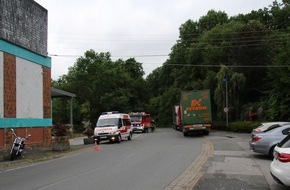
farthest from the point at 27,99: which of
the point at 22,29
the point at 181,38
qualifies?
the point at 181,38

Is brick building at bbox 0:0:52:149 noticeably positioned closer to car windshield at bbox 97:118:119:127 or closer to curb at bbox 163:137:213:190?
car windshield at bbox 97:118:119:127

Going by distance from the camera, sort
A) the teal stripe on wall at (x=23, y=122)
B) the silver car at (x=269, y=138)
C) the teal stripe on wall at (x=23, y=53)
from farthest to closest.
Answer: the teal stripe on wall at (x=23, y=53), the teal stripe on wall at (x=23, y=122), the silver car at (x=269, y=138)

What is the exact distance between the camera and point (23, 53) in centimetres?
2652

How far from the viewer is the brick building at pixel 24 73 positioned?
23828 mm

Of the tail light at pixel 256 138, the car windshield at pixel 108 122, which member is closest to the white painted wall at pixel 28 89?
the car windshield at pixel 108 122

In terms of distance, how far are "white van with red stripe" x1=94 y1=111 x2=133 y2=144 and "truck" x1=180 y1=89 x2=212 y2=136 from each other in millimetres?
5632

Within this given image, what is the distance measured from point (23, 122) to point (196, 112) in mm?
16138

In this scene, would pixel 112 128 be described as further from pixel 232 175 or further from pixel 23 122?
pixel 232 175

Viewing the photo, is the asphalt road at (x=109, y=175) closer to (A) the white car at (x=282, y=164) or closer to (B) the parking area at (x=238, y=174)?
(B) the parking area at (x=238, y=174)

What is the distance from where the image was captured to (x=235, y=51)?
5841 cm

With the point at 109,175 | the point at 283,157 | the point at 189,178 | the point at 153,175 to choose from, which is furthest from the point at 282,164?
the point at 109,175

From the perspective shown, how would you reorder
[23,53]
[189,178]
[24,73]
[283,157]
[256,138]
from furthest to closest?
[24,73] < [23,53] < [256,138] < [189,178] < [283,157]

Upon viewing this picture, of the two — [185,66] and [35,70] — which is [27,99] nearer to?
[35,70]

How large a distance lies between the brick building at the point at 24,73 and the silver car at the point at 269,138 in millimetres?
13084
